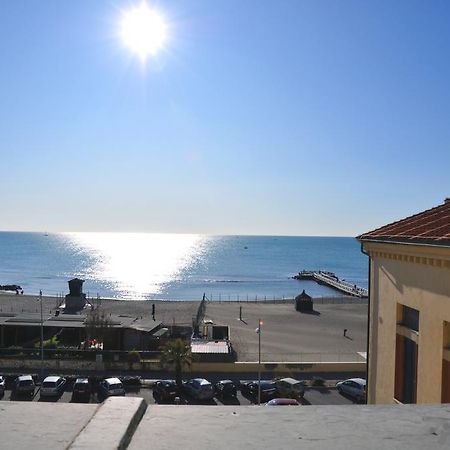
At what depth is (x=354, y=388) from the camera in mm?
23219

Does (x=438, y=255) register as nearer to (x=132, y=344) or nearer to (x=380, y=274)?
(x=380, y=274)

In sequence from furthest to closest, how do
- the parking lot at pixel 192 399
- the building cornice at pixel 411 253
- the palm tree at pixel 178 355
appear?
the palm tree at pixel 178 355 < the parking lot at pixel 192 399 < the building cornice at pixel 411 253

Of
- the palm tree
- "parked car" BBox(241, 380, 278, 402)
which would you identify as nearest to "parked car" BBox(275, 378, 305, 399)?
"parked car" BBox(241, 380, 278, 402)

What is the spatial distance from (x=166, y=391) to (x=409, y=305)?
16.0 m

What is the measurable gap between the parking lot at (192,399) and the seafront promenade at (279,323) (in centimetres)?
601

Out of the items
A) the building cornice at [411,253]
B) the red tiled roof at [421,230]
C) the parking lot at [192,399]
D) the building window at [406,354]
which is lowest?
the parking lot at [192,399]

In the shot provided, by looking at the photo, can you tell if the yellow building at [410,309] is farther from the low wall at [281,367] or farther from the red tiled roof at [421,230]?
the low wall at [281,367]

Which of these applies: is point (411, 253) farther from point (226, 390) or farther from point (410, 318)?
point (226, 390)

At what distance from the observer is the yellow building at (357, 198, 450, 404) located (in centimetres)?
764

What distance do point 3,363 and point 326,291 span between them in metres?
77.1

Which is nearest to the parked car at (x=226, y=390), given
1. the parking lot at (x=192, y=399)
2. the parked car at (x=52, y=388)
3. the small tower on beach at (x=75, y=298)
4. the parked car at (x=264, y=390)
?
the parking lot at (x=192, y=399)

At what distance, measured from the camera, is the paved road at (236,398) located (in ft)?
72.5

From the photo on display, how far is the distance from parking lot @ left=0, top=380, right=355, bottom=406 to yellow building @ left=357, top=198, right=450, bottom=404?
12317 mm

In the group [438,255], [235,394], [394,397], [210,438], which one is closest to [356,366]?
[235,394]
